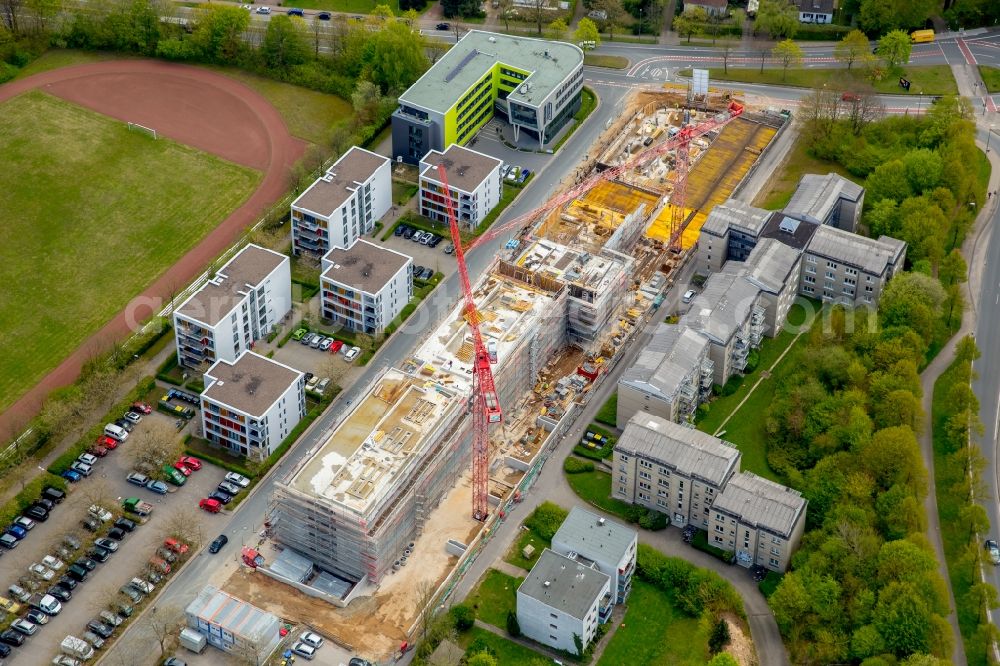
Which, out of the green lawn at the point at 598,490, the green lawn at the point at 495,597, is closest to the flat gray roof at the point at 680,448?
the green lawn at the point at 598,490

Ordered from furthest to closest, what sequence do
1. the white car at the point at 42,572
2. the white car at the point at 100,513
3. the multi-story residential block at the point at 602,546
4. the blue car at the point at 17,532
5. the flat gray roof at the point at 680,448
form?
1. the white car at the point at 100,513
2. the blue car at the point at 17,532
3. the flat gray roof at the point at 680,448
4. the white car at the point at 42,572
5. the multi-story residential block at the point at 602,546

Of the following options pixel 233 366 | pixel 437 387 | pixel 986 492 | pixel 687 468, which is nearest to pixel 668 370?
pixel 687 468

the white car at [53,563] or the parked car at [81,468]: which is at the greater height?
the parked car at [81,468]

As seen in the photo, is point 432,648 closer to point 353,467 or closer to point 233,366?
point 353,467

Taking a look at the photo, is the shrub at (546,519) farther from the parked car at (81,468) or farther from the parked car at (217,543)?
the parked car at (81,468)

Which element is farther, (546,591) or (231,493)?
(231,493)

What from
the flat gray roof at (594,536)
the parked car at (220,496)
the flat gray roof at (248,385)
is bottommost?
the parked car at (220,496)

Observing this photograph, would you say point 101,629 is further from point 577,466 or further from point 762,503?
point 762,503
